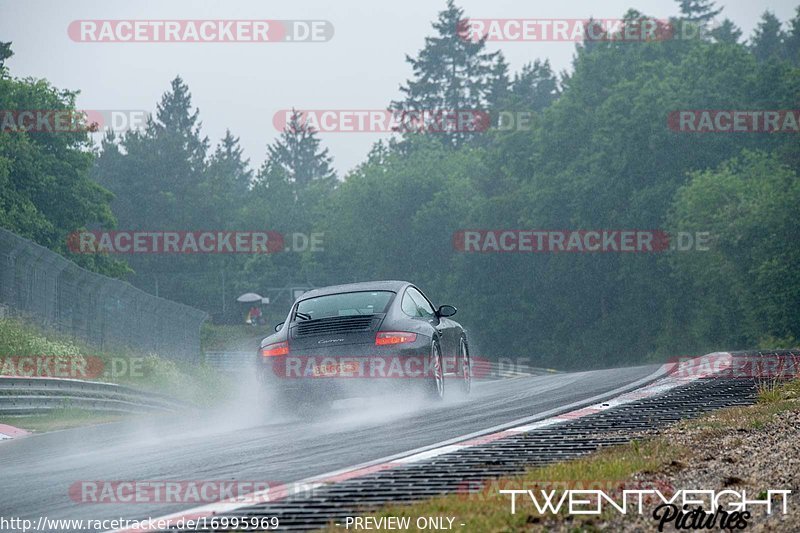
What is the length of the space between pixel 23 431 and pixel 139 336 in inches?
488

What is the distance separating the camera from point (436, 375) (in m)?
14.1

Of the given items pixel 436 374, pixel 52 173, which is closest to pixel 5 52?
pixel 52 173

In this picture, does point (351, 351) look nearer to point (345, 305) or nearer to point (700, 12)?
point (345, 305)

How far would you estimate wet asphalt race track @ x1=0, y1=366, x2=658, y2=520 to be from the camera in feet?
25.7

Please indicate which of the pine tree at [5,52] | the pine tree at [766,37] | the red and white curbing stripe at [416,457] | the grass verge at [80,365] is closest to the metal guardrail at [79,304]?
the grass verge at [80,365]

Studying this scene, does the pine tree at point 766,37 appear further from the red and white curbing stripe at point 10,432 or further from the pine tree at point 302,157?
the red and white curbing stripe at point 10,432

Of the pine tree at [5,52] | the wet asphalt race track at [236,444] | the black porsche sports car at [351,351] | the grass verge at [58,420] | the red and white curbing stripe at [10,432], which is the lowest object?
the grass verge at [58,420]

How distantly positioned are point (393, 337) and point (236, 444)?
334cm

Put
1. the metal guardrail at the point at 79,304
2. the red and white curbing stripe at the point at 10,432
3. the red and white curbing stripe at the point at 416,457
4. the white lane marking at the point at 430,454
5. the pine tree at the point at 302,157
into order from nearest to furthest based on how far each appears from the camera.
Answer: the red and white curbing stripe at the point at 416,457, the white lane marking at the point at 430,454, the red and white curbing stripe at the point at 10,432, the metal guardrail at the point at 79,304, the pine tree at the point at 302,157

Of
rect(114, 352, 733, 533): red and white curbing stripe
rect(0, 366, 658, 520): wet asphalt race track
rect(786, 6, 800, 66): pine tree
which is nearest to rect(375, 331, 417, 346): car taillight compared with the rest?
rect(0, 366, 658, 520): wet asphalt race track

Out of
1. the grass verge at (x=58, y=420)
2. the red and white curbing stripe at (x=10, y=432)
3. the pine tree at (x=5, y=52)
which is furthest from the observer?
the pine tree at (x=5, y=52)

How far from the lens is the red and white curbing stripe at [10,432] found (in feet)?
47.3

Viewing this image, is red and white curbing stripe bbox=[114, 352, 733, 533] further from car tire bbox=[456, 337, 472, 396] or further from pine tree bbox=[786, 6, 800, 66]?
pine tree bbox=[786, 6, 800, 66]

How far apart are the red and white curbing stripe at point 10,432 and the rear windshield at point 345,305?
366 centimetres
